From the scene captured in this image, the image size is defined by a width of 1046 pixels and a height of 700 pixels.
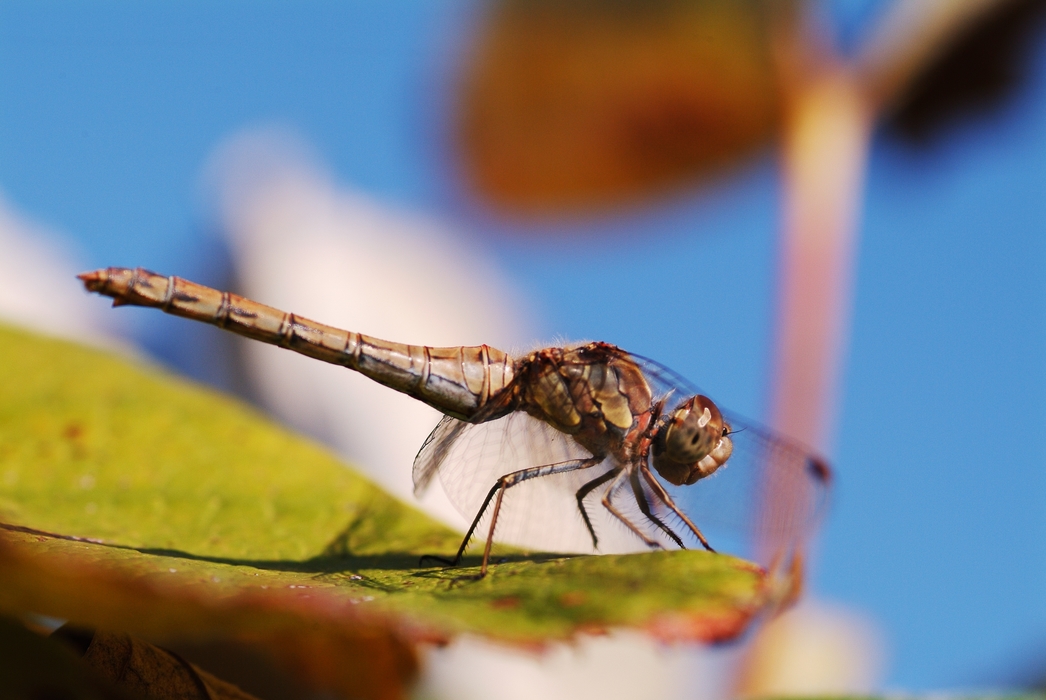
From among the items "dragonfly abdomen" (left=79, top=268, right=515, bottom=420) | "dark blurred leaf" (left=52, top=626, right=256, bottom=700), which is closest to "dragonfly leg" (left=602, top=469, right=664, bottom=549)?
"dragonfly abdomen" (left=79, top=268, right=515, bottom=420)

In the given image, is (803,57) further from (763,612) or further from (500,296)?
(763,612)

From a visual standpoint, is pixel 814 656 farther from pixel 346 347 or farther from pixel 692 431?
pixel 346 347

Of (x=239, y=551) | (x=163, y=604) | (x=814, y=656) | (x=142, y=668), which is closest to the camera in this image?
(x=163, y=604)

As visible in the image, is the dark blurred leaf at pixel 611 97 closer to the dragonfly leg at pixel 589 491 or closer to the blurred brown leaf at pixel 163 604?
the dragonfly leg at pixel 589 491

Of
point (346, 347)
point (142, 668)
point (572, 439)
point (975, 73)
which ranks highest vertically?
point (975, 73)

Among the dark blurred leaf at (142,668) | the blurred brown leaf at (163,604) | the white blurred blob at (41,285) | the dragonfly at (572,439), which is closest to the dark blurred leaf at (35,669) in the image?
the blurred brown leaf at (163,604)

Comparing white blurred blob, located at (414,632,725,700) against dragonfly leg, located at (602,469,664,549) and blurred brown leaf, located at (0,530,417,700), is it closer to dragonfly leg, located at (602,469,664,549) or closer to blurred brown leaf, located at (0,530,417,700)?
dragonfly leg, located at (602,469,664,549)

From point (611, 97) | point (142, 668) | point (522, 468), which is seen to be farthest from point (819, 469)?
point (611, 97)
